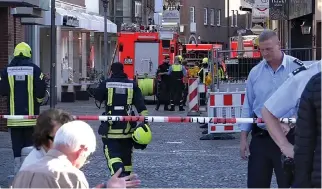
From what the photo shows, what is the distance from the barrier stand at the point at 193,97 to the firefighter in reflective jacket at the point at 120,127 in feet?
49.3

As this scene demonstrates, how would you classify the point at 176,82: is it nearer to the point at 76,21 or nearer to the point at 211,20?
the point at 76,21

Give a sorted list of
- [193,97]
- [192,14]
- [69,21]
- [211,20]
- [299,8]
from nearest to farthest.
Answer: [193,97]
[299,8]
[69,21]
[192,14]
[211,20]

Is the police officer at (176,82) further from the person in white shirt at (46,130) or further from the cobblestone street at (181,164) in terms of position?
the person in white shirt at (46,130)

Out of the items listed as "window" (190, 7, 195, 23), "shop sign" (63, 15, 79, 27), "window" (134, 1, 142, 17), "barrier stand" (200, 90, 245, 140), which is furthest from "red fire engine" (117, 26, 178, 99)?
"window" (190, 7, 195, 23)

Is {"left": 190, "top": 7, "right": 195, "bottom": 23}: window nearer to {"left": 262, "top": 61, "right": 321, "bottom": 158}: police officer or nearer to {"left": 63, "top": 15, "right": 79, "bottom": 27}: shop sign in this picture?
{"left": 63, "top": 15, "right": 79, "bottom": 27}: shop sign

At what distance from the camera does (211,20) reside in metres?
80.0

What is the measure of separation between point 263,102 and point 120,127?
2.95m

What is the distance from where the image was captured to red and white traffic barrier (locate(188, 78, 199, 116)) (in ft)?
87.5

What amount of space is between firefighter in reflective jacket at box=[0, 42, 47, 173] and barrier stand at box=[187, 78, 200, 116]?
45.1 ft

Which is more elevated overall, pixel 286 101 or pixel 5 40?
pixel 5 40

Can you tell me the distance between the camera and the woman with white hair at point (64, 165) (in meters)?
5.54

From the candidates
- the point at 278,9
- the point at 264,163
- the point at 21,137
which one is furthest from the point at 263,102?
the point at 278,9

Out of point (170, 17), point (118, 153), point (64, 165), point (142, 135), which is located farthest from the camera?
point (170, 17)

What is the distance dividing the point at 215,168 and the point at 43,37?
25454 mm
